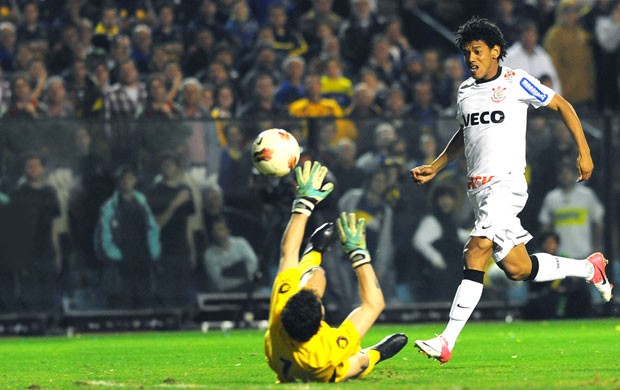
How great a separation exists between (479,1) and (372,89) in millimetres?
3938

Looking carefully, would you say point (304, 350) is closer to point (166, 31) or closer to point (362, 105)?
point (362, 105)

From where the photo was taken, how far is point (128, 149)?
16750 millimetres

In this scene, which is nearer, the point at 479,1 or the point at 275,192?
the point at 275,192

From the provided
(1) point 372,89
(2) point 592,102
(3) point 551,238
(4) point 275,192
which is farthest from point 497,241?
(2) point 592,102

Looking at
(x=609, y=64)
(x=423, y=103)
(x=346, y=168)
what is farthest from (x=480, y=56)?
(x=609, y=64)

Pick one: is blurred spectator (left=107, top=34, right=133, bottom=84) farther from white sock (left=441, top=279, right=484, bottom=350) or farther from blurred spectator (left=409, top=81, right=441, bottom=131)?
white sock (left=441, top=279, right=484, bottom=350)

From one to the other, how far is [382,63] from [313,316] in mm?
12087

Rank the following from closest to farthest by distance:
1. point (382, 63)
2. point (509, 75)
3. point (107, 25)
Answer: point (509, 75) → point (107, 25) → point (382, 63)

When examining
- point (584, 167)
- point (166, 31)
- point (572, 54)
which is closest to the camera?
point (584, 167)

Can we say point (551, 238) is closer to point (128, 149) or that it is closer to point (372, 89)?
point (372, 89)

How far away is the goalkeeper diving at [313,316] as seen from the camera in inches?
334

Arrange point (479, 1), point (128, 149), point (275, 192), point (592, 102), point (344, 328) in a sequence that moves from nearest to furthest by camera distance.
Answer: point (344, 328) → point (275, 192) → point (128, 149) → point (592, 102) → point (479, 1)

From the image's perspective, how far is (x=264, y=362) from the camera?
37.1 feet

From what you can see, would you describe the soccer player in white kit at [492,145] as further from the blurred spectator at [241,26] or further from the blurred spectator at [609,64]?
the blurred spectator at [609,64]
